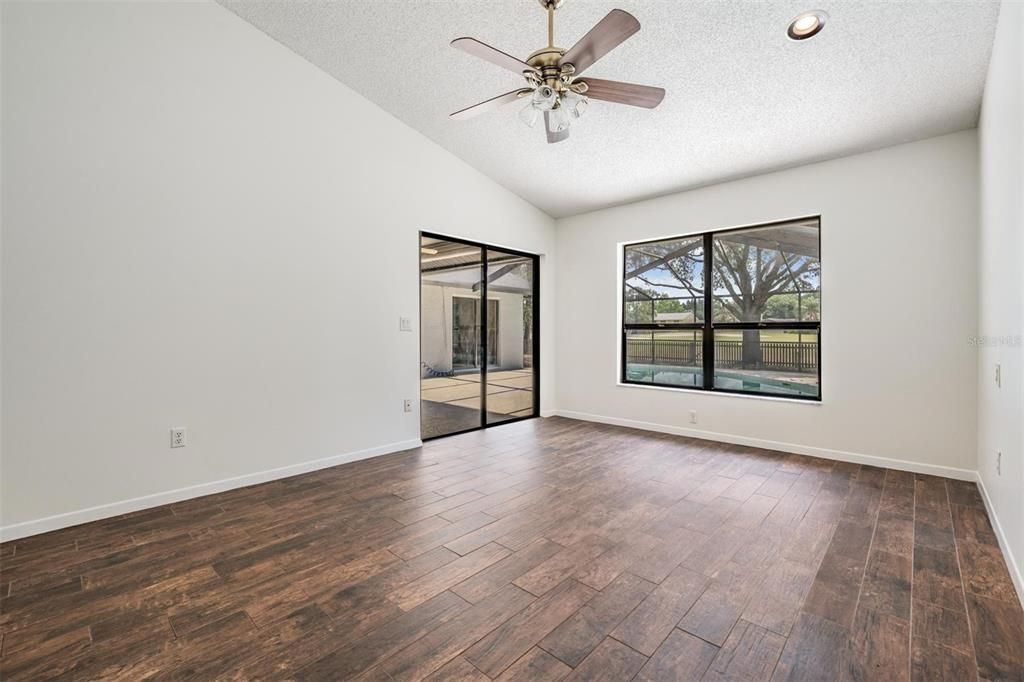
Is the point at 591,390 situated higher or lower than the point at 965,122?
lower

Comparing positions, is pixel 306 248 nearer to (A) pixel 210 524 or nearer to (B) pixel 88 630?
(A) pixel 210 524

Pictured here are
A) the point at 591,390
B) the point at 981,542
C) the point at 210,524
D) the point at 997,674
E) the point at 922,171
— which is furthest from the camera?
the point at 591,390

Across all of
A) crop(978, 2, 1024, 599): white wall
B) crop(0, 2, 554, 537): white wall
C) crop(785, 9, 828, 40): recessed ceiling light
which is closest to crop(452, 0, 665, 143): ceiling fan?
crop(785, 9, 828, 40): recessed ceiling light

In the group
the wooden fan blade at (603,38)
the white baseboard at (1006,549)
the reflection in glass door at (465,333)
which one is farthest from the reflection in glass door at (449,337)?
the white baseboard at (1006,549)

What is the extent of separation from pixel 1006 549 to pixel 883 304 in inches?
80.5

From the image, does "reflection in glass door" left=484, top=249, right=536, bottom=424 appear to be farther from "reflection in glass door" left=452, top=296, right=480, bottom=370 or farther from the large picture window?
the large picture window

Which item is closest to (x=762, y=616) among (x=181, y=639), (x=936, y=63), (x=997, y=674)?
(x=997, y=674)

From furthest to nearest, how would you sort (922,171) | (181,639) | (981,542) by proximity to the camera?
1. (922,171)
2. (981,542)
3. (181,639)

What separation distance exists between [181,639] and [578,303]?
4839 millimetres

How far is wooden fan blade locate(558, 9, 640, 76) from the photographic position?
185cm

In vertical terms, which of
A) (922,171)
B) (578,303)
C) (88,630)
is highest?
(922,171)

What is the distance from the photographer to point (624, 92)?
7.86ft

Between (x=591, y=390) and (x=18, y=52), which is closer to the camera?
(x=18, y=52)

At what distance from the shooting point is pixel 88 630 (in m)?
1.76
